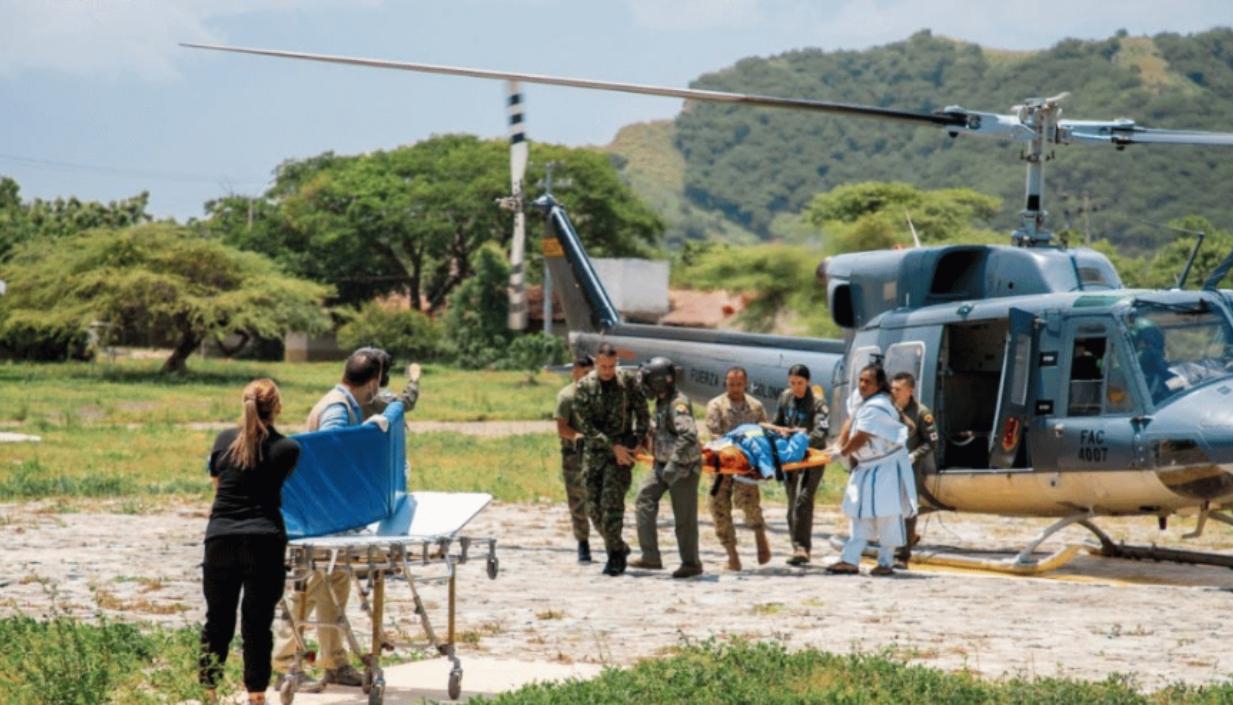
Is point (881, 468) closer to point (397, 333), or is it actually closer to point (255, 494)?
point (255, 494)

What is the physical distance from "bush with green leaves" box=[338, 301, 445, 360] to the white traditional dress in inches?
2466

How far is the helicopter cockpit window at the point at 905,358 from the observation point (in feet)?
49.0

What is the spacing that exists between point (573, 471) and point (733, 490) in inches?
55.5

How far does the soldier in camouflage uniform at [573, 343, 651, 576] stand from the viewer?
13859 mm

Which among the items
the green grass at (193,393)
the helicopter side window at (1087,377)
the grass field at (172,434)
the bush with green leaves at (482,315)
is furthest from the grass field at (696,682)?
the bush with green leaves at (482,315)

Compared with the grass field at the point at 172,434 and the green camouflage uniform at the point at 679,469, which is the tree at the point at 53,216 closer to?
the grass field at the point at 172,434

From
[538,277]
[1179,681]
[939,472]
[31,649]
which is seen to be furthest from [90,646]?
[538,277]

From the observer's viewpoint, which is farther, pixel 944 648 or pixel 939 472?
pixel 939 472

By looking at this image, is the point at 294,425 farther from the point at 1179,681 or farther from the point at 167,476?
the point at 1179,681

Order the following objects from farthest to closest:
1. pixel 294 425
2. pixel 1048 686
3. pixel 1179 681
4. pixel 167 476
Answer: pixel 294 425, pixel 167 476, pixel 1179 681, pixel 1048 686

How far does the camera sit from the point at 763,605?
12219mm

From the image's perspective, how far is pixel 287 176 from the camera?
102 meters

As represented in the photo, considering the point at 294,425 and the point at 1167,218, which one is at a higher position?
the point at 1167,218

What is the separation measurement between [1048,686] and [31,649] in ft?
17.0
